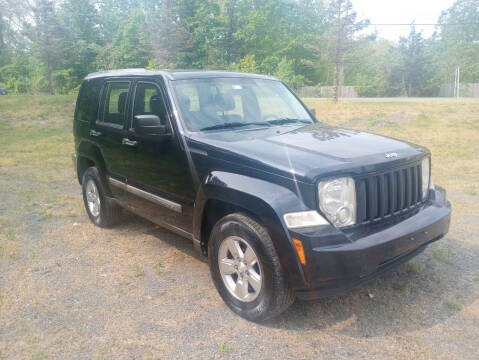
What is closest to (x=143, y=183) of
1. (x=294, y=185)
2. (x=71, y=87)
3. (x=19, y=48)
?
(x=294, y=185)

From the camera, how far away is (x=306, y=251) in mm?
2854

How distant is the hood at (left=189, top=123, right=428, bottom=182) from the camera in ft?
10.1

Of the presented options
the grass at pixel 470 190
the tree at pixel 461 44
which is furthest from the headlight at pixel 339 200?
the tree at pixel 461 44

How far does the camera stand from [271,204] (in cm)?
298

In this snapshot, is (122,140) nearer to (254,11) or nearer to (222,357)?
(222,357)

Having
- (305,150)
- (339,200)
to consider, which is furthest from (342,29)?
(339,200)

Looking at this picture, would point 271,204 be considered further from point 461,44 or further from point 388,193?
point 461,44

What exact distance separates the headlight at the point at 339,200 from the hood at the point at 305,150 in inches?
3.5

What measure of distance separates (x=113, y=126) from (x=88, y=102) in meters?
1.04

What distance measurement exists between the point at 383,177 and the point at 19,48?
58743mm

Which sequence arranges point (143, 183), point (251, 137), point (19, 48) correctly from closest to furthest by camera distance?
point (251, 137) → point (143, 183) → point (19, 48)

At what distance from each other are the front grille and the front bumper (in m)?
0.11

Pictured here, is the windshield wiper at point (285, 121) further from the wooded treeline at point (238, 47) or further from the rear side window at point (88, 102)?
the wooded treeline at point (238, 47)

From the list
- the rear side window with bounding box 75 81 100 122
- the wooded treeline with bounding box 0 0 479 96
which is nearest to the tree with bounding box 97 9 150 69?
the wooded treeline with bounding box 0 0 479 96
